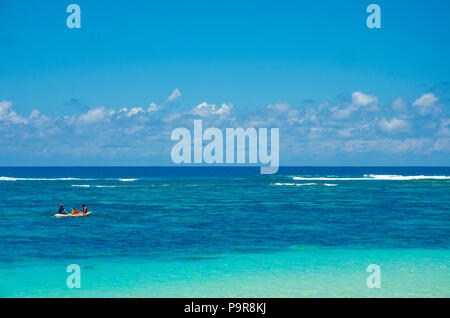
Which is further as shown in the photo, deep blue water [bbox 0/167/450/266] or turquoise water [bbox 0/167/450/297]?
deep blue water [bbox 0/167/450/266]

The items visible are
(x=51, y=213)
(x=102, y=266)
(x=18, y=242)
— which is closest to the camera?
(x=102, y=266)

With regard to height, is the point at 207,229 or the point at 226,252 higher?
the point at 207,229

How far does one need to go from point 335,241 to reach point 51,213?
1071 inches

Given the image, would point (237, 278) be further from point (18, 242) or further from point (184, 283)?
point (18, 242)

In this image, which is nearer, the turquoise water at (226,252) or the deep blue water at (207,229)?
the turquoise water at (226,252)

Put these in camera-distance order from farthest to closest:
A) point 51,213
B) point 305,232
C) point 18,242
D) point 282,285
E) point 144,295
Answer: point 51,213 → point 305,232 → point 18,242 → point 282,285 → point 144,295

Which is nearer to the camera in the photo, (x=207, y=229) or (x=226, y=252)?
(x=226, y=252)

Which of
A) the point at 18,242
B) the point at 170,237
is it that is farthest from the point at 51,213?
the point at 170,237

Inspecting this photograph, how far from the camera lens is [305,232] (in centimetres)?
3006

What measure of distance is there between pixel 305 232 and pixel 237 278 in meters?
12.8

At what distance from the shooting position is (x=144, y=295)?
16.2m

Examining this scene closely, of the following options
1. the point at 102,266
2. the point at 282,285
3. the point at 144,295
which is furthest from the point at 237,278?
the point at 102,266
